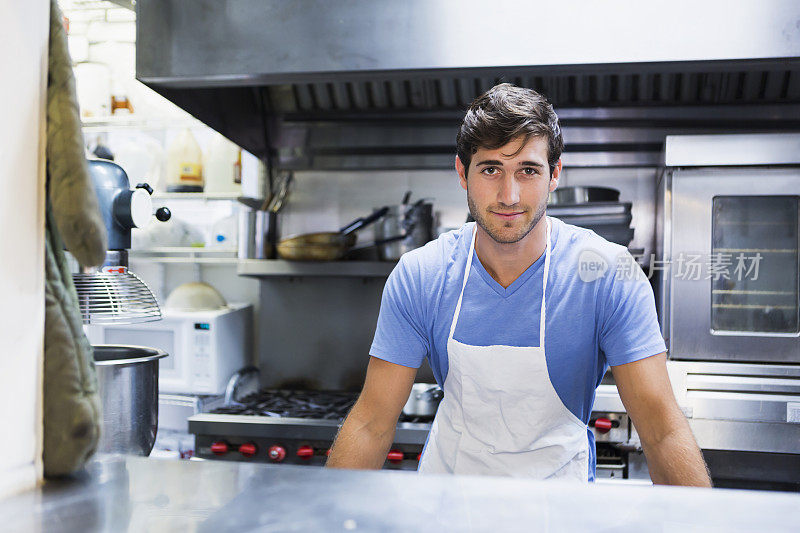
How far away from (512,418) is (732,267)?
1.17 m

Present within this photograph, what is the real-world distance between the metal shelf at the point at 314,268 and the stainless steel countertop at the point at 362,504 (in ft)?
6.29

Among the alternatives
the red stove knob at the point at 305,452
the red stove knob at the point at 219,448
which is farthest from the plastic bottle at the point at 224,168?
the red stove knob at the point at 305,452

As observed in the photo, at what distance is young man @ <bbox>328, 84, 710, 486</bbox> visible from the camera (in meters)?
1.31

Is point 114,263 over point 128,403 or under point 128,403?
over

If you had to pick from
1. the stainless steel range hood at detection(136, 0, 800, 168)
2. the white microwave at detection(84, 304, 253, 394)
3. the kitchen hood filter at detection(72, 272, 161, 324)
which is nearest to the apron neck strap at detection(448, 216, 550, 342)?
the stainless steel range hood at detection(136, 0, 800, 168)

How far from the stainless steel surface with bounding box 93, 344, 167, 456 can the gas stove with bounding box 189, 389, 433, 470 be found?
110cm

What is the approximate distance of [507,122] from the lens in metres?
1.30

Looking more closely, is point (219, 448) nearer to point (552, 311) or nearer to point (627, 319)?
point (552, 311)

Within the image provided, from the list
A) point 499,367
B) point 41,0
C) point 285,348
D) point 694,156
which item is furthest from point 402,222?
point 41,0

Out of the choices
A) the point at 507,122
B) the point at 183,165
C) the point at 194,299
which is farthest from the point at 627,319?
the point at 183,165

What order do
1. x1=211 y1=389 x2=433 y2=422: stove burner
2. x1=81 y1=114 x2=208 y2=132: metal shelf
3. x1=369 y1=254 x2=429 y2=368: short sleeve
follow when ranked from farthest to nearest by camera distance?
x1=81 y1=114 x2=208 y2=132: metal shelf, x1=211 y1=389 x2=433 y2=422: stove burner, x1=369 y1=254 x2=429 y2=368: short sleeve

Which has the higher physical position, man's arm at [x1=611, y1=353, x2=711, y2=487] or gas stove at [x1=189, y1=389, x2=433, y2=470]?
man's arm at [x1=611, y1=353, x2=711, y2=487]

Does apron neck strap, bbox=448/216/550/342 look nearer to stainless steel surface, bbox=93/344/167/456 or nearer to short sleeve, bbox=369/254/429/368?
short sleeve, bbox=369/254/429/368

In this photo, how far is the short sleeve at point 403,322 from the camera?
1.38 m
